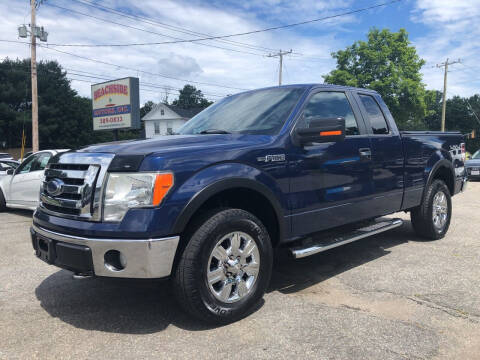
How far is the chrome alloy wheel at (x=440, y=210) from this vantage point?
5702 mm

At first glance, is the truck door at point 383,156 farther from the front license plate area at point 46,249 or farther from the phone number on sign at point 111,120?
the phone number on sign at point 111,120

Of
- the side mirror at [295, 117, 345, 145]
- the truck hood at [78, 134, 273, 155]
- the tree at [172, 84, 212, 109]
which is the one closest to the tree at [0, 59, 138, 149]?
the truck hood at [78, 134, 273, 155]

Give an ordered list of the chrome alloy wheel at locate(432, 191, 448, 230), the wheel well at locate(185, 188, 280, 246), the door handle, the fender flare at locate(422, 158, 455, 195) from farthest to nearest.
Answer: the chrome alloy wheel at locate(432, 191, 448, 230) < the fender flare at locate(422, 158, 455, 195) < the door handle < the wheel well at locate(185, 188, 280, 246)

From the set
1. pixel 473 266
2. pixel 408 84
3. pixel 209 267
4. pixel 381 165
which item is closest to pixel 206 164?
pixel 209 267

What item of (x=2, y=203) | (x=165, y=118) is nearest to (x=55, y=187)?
(x=2, y=203)

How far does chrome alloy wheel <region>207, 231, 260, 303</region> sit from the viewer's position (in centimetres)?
304

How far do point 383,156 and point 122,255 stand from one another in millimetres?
3113

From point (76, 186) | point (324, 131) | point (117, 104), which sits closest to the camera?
point (76, 186)

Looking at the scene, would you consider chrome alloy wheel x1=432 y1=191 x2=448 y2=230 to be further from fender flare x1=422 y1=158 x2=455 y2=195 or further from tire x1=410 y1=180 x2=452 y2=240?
fender flare x1=422 y1=158 x2=455 y2=195

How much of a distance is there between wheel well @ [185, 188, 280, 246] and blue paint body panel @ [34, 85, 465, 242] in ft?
0.26

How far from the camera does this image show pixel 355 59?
4119 centimetres

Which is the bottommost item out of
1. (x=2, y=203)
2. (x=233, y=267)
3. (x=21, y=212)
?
(x=21, y=212)

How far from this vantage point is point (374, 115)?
4.79 metres

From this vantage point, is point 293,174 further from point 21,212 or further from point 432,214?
point 21,212
